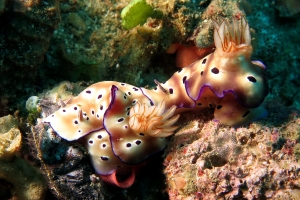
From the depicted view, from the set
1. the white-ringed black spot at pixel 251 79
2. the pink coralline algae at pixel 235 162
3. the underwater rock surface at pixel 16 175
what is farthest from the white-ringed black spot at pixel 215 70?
the underwater rock surface at pixel 16 175

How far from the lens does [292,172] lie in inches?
99.8

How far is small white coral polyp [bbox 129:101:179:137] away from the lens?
2.84 m

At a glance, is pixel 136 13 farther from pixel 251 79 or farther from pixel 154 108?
pixel 251 79

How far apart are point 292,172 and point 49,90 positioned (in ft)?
9.91

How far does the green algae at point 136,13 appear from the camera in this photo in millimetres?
3760

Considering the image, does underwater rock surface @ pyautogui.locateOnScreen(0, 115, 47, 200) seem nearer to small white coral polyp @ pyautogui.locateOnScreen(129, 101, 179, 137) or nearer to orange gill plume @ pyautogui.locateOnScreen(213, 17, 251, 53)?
small white coral polyp @ pyautogui.locateOnScreen(129, 101, 179, 137)

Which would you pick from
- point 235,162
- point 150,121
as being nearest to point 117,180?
point 150,121

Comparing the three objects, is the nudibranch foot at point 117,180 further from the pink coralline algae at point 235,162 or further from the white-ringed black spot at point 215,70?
the white-ringed black spot at point 215,70

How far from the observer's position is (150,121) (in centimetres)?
283

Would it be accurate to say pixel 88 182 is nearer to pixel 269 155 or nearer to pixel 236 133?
pixel 236 133

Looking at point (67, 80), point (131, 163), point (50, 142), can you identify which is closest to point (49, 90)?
point (67, 80)

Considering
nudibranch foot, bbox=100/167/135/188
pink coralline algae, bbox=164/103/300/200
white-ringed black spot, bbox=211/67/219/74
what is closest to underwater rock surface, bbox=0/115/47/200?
nudibranch foot, bbox=100/167/135/188

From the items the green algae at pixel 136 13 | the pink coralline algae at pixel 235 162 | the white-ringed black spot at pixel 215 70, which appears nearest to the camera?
the pink coralline algae at pixel 235 162

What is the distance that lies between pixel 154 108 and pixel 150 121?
15cm
